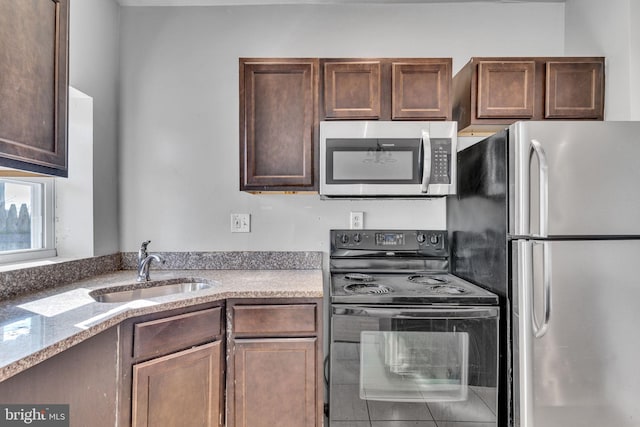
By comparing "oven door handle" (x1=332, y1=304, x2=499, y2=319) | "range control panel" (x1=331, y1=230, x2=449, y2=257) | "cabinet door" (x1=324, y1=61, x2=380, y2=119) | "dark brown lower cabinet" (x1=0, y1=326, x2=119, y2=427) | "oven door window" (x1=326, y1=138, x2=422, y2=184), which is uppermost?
"cabinet door" (x1=324, y1=61, x2=380, y2=119)

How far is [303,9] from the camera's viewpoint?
7.11 ft

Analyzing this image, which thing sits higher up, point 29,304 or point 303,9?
point 303,9

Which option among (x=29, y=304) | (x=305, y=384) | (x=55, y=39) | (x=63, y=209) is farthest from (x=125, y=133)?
(x=305, y=384)

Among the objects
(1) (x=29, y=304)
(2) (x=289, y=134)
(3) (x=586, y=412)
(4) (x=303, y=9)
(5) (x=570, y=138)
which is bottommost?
(3) (x=586, y=412)

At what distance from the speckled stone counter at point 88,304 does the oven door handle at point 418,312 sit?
0.58ft

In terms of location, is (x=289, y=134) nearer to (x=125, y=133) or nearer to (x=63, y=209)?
(x=125, y=133)

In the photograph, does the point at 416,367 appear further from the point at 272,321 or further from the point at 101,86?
the point at 101,86

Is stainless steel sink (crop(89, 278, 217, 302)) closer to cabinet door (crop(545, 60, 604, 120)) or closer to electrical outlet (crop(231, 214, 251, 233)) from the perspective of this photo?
electrical outlet (crop(231, 214, 251, 233))

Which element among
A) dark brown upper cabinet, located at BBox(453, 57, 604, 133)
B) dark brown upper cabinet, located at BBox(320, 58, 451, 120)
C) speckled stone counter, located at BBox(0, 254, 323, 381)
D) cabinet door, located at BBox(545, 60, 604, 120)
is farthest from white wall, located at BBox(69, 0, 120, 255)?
cabinet door, located at BBox(545, 60, 604, 120)

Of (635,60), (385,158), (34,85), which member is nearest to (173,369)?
(34,85)

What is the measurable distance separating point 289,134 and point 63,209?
52.1 inches

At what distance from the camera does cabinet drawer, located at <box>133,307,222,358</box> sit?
1295mm

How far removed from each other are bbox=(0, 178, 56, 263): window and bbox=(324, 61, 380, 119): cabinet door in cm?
159

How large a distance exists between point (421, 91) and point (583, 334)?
1.33 metres
